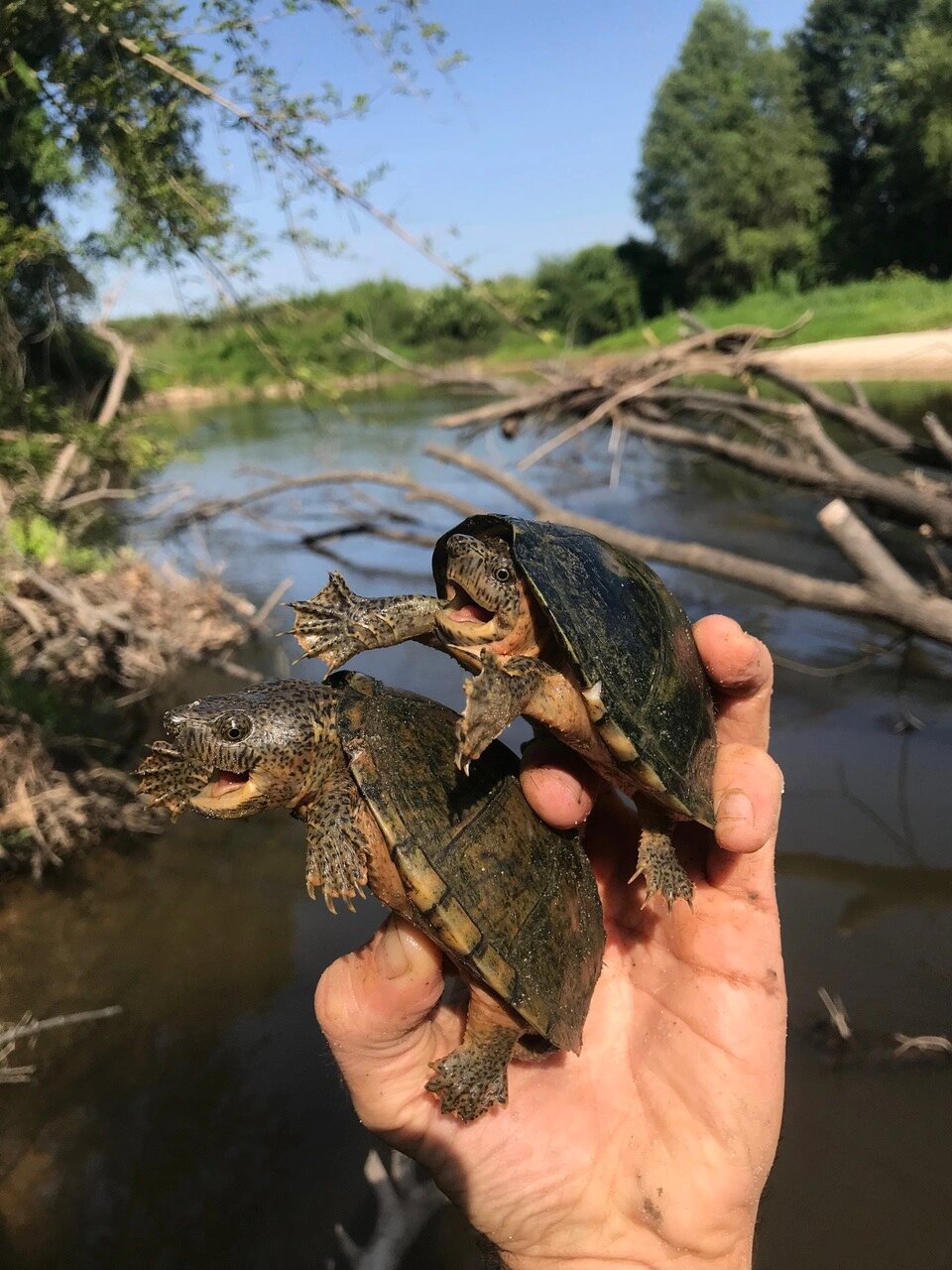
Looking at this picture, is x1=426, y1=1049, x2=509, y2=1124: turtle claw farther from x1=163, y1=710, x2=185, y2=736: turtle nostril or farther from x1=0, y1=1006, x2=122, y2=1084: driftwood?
x1=0, y1=1006, x2=122, y2=1084: driftwood

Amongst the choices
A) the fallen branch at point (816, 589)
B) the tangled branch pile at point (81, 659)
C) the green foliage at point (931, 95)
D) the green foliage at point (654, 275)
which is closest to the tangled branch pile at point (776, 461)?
the fallen branch at point (816, 589)

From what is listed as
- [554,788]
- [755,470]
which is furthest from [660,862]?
[755,470]

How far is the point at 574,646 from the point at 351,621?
57 cm

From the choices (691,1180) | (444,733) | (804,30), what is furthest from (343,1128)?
(804,30)

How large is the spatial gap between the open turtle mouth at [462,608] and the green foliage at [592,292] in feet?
118

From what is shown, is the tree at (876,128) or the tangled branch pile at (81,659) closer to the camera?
the tangled branch pile at (81,659)

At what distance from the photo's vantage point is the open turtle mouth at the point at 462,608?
6.18 ft

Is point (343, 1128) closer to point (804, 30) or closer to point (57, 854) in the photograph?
point (57, 854)

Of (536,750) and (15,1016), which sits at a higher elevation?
(536,750)

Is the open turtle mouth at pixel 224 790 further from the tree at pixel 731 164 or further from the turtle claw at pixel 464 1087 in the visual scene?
the tree at pixel 731 164

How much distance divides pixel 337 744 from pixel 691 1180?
1.38 meters

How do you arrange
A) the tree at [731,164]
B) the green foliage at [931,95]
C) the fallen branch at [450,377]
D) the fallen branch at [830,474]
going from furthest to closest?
the tree at [731,164] → the green foliage at [931,95] → the fallen branch at [450,377] → the fallen branch at [830,474]

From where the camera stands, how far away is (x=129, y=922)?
13.4 ft

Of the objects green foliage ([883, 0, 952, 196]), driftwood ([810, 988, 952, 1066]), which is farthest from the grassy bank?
driftwood ([810, 988, 952, 1066])
